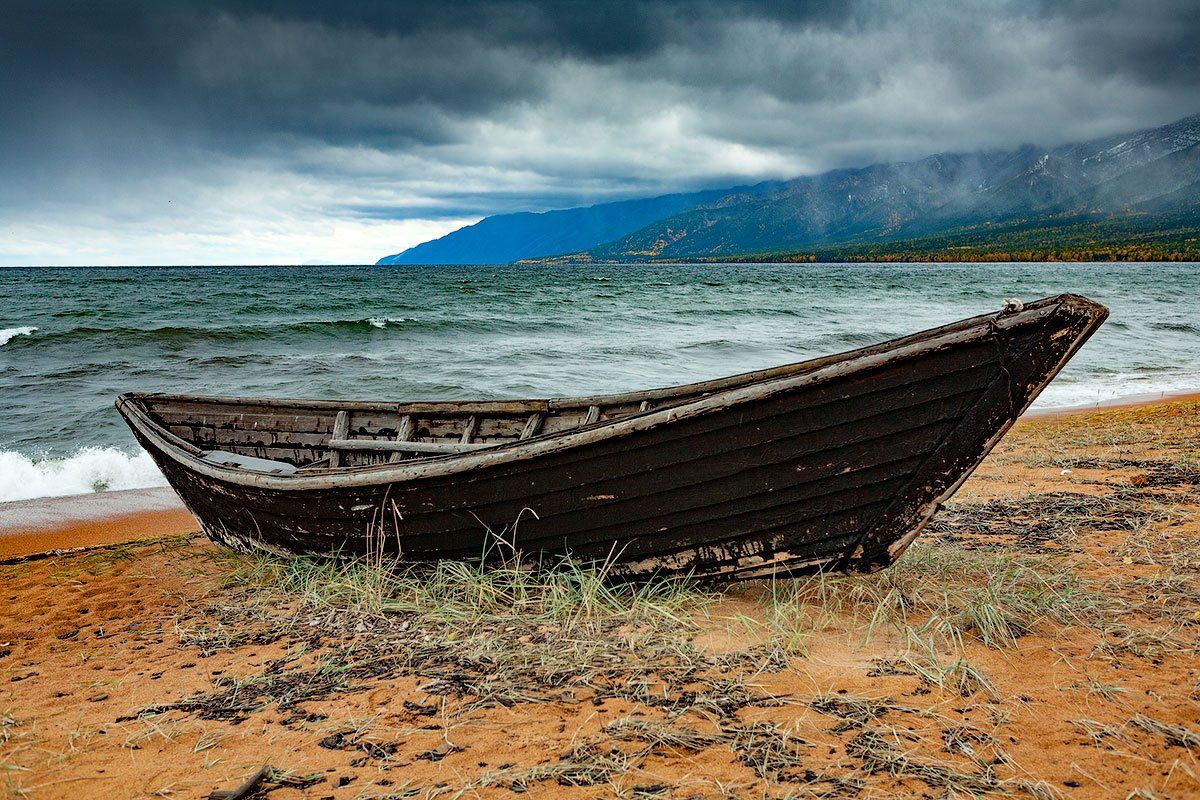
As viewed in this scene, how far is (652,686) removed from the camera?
334 cm

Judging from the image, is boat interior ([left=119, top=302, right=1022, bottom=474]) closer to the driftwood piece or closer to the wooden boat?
the wooden boat

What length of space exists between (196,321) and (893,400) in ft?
91.2

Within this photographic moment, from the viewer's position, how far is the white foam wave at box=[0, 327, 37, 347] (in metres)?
20.6

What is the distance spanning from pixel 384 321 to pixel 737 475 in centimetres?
2445

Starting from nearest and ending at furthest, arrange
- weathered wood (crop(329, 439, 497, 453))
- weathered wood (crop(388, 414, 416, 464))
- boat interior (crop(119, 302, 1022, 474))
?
boat interior (crop(119, 302, 1022, 474)) < weathered wood (crop(329, 439, 497, 453)) < weathered wood (crop(388, 414, 416, 464))

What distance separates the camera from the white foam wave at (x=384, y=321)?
1013 inches

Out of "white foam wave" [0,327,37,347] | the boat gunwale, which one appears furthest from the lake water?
Answer: the boat gunwale

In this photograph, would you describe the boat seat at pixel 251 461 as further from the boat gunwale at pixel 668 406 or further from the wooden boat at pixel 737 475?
the wooden boat at pixel 737 475

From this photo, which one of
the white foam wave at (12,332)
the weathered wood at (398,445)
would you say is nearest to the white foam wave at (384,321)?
the white foam wave at (12,332)

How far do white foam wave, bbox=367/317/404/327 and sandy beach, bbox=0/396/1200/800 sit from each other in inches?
820

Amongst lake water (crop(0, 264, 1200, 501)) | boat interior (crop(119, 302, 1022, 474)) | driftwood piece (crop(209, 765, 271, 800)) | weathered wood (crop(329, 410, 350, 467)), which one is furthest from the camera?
lake water (crop(0, 264, 1200, 501))

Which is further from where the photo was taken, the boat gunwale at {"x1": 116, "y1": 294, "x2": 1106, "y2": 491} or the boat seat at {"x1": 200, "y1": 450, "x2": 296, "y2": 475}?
the boat seat at {"x1": 200, "y1": 450, "x2": 296, "y2": 475}

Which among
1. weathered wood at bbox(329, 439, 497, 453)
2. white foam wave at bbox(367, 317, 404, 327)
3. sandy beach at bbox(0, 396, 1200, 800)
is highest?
white foam wave at bbox(367, 317, 404, 327)

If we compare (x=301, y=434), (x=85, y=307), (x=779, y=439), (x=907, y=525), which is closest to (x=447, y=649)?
(x=779, y=439)
